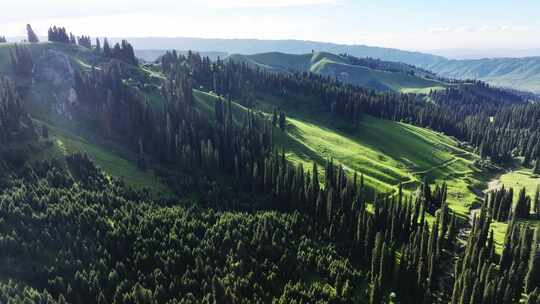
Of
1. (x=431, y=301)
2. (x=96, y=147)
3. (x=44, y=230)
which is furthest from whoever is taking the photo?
(x=96, y=147)

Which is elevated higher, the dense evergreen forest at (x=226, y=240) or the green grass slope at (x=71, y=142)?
the green grass slope at (x=71, y=142)

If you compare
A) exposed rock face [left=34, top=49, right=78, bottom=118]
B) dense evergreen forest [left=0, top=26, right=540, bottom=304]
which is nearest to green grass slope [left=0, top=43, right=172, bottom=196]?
exposed rock face [left=34, top=49, right=78, bottom=118]

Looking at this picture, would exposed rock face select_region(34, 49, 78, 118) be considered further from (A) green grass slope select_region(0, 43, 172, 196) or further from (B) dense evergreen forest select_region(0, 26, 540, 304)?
(B) dense evergreen forest select_region(0, 26, 540, 304)

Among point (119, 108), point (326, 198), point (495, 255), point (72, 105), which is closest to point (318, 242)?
point (326, 198)

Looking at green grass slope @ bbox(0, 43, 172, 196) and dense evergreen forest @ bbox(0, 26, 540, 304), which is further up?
green grass slope @ bbox(0, 43, 172, 196)

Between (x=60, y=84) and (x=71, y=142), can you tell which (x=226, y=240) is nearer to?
(x=71, y=142)

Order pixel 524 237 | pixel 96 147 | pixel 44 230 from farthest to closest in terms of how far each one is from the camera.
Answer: pixel 96 147
pixel 524 237
pixel 44 230

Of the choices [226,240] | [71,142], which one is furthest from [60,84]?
[226,240]

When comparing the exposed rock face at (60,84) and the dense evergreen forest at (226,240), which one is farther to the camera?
the exposed rock face at (60,84)

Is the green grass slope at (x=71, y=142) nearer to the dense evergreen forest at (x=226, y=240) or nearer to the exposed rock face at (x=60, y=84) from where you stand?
the exposed rock face at (x=60, y=84)

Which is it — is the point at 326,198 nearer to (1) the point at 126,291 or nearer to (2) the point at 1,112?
(1) the point at 126,291

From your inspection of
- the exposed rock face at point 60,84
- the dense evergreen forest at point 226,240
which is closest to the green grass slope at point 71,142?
the exposed rock face at point 60,84
